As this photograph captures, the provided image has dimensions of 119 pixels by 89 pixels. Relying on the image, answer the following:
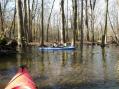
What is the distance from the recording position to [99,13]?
9131 centimetres

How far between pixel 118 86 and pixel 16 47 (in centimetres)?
1492

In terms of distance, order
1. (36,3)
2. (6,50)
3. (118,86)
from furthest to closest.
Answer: (36,3) < (6,50) < (118,86)

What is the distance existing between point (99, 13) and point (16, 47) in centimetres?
6825

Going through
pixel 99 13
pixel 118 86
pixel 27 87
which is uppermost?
pixel 99 13

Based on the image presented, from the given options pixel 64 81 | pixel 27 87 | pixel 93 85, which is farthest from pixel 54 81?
pixel 27 87

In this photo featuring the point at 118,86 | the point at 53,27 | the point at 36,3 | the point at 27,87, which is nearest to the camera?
the point at 27,87

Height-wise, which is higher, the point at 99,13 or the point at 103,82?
the point at 99,13

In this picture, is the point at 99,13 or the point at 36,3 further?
the point at 99,13

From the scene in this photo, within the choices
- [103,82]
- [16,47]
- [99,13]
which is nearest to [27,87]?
[103,82]

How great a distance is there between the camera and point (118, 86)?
11.4m

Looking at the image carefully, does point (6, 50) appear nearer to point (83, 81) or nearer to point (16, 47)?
point (16, 47)

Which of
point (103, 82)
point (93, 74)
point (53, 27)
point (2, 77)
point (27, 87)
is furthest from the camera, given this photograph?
point (53, 27)

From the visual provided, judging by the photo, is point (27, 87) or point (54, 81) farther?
point (54, 81)

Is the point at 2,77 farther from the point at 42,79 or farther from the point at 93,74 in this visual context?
the point at 93,74
